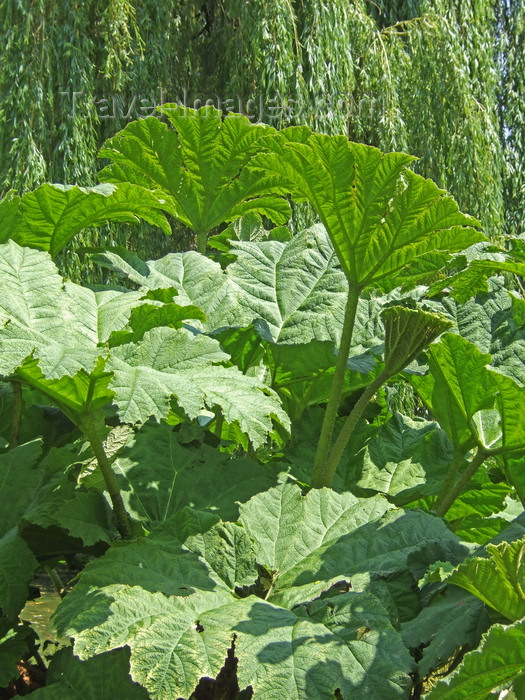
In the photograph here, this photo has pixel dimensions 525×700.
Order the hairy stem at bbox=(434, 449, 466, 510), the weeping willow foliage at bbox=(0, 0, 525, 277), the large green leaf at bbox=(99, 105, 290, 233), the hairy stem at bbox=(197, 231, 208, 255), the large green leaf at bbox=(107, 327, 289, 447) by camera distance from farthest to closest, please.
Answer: the weeping willow foliage at bbox=(0, 0, 525, 277)
the hairy stem at bbox=(197, 231, 208, 255)
the large green leaf at bbox=(99, 105, 290, 233)
the hairy stem at bbox=(434, 449, 466, 510)
the large green leaf at bbox=(107, 327, 289, 447)

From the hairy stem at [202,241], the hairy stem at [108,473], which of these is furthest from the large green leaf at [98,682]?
the hairy stem at [202,241]

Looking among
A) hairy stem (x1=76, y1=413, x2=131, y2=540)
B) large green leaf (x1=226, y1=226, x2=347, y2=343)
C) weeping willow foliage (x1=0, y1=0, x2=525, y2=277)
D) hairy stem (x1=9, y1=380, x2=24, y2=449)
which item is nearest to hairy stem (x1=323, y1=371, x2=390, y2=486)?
large green leaf (x1=226, y1=226, x2=347, y2=343)

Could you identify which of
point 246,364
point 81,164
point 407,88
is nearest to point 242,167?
point 246,364

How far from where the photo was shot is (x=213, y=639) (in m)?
0.63

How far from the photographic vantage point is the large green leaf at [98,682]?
708 mm

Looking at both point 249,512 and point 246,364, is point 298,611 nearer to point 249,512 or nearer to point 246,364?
point 249,512

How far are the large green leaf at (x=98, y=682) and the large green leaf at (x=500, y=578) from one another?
0.29 meters

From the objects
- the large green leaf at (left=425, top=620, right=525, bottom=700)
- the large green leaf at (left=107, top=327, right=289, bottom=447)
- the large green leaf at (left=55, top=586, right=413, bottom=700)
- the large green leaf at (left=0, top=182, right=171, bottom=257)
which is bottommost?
the large green leaf at (left=55, top=586, right=413, bottom=700)

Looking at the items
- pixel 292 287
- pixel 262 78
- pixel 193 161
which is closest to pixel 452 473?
pixel 292 287

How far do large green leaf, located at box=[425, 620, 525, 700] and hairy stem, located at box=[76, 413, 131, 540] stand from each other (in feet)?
1.15

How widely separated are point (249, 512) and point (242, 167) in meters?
0.50

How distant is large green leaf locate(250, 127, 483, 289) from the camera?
0.83 meters

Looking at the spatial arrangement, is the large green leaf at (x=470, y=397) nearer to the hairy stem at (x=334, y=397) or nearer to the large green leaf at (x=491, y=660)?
the hairy stem at (x=334, y=397)

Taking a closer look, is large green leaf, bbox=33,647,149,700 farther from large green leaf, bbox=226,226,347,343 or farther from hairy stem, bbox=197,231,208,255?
hairy stem, bbox=197,231,208,255
